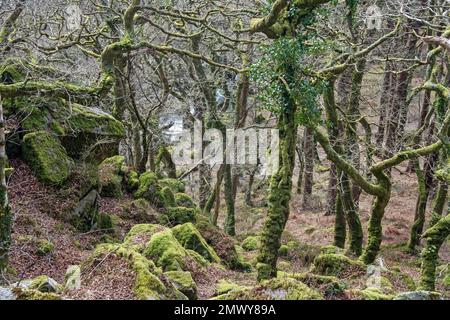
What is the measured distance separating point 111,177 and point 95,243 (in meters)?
3.64

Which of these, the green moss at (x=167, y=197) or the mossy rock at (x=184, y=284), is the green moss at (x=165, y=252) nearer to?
the mossy rock at (x=184, y=284)

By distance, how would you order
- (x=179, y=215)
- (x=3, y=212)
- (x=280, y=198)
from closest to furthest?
(x=3, y=212) < (x=280, y=198) < (x=179, y=215)

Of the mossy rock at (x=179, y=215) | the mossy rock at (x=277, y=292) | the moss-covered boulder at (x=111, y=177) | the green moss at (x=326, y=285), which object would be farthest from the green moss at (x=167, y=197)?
the mossy rock at (x=277, y=292)

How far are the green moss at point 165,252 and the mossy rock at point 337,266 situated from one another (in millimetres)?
3163

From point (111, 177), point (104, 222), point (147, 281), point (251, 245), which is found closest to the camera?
point (147, 281)

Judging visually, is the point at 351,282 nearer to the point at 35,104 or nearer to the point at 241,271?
the point at 241,271

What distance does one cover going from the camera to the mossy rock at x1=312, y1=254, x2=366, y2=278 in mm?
10320

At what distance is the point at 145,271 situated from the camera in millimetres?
6117

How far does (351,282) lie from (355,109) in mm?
7098

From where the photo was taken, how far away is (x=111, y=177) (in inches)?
575

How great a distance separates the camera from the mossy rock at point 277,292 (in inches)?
212

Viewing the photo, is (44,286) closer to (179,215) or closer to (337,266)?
(337,266)

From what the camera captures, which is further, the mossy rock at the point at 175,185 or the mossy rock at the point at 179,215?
the mossy rock at the point at 175,185

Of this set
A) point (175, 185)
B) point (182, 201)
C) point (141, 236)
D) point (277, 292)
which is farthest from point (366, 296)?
point (175, 185)
